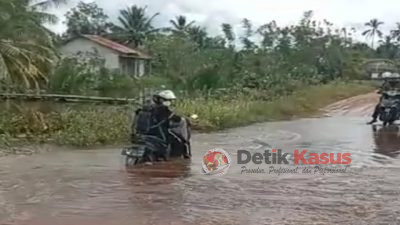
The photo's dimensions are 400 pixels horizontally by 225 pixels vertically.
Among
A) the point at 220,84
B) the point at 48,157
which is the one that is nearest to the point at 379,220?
the point at 48,157

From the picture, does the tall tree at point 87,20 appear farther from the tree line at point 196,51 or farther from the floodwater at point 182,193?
the floodwater at point 182,193

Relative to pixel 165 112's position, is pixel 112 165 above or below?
below

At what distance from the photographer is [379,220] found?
23.3 ft

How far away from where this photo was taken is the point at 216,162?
41.2ft

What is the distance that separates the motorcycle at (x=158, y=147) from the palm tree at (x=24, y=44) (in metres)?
7.95

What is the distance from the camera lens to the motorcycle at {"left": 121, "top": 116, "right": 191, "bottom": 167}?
10.8 metres

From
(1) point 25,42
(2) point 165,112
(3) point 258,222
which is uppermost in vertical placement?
(1) point 25,42

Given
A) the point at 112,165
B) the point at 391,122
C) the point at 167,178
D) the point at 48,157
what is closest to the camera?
the point at 167,178

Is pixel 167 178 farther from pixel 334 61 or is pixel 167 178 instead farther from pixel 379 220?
pixel 334 61

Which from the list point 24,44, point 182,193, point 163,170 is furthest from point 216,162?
point 24,44

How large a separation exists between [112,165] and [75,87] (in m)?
12.3

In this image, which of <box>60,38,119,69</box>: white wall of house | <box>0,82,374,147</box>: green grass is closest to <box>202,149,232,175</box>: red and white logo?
<box>0,82,374,147</box>: green grass

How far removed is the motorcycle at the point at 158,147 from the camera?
10.8 meters

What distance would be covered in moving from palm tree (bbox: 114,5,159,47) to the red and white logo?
39210 mm
